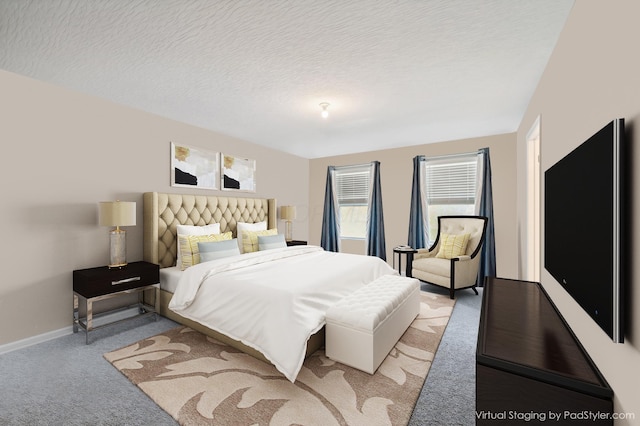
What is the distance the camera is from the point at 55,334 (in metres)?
2.73

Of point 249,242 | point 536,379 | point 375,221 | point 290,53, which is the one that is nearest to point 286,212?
point 249,242

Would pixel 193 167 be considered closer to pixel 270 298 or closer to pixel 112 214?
pixel 112 214

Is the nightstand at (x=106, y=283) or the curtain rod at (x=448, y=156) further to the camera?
the curtain rod at (x=448, y=156)

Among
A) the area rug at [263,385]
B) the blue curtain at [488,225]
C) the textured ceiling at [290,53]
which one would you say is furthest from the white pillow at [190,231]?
the blue curtain at [488,225]

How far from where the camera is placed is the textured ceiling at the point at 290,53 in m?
1.78

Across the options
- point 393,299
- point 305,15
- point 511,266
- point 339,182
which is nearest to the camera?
point 305,15

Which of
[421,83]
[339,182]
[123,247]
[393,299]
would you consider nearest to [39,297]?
[123,247]

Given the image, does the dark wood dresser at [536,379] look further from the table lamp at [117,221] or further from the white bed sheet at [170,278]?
the table lamp at [117,221]

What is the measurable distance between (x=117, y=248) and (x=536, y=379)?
12.0ft

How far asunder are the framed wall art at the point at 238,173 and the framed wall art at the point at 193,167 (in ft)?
0.50

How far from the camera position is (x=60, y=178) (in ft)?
9.01

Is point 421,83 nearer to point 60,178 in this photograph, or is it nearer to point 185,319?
point 185,319

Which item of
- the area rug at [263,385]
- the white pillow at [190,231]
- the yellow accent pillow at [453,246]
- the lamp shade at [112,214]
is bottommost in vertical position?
the area rug at [263,385]

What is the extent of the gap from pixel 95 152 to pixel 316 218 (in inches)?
173
